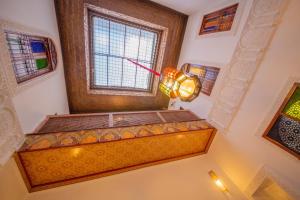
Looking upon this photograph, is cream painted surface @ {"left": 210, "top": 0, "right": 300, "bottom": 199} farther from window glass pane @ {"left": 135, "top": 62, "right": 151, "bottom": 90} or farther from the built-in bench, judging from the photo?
window glass pane @ {"left": 135, "top": 62, "right": 151, "bottom": 90}

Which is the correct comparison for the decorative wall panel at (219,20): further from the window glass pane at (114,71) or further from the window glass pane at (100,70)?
the window glass pane at (100,70)

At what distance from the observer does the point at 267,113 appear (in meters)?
2.13

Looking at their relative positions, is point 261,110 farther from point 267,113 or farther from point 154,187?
point 154,187

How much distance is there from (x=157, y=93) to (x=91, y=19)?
3237 millimetres

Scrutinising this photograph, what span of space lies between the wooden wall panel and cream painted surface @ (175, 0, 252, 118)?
41cm

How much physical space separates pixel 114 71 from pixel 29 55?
2406mm

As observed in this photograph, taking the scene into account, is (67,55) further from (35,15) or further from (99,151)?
(99,151)

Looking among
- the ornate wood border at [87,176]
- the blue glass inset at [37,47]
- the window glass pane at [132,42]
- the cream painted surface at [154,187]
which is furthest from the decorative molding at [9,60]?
the window glass pane at [132,42]

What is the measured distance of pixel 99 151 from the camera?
221cm

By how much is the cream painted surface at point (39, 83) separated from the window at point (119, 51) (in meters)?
1.00

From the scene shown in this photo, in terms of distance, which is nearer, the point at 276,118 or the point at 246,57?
the point at 276,118

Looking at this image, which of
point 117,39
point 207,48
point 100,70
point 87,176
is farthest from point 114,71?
point 87,176

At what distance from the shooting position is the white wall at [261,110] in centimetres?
186

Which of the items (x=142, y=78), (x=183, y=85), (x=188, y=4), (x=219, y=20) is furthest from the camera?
(x=142, y=78)
